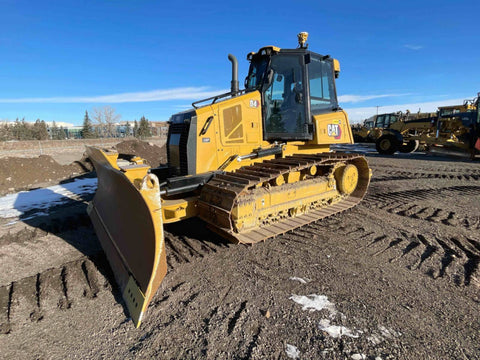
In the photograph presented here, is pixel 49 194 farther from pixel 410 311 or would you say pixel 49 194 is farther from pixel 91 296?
pixel 410 311

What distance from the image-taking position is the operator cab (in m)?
5.00

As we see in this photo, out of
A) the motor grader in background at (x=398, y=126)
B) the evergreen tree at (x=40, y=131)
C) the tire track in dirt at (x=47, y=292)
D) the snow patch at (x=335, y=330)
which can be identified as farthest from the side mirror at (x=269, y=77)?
the evergreen tree at (x=40, y=131)

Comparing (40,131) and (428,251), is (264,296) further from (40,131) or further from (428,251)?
(40,131)

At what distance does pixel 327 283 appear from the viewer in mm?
3174

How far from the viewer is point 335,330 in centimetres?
242

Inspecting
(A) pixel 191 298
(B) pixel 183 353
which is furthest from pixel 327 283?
(B) pixel 183 353

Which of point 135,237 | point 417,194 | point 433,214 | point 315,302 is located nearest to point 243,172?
point 135,237

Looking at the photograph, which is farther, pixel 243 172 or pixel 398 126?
pixel 398 126

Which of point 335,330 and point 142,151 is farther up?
point 142,151

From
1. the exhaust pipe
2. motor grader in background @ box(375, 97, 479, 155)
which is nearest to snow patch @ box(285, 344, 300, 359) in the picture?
the exhaust pipe

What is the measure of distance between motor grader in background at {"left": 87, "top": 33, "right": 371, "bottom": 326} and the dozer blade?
0.04 feet

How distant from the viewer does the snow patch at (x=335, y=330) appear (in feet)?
7.74

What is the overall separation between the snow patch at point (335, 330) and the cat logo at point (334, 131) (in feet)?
13.1

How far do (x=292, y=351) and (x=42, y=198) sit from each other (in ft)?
25.7
